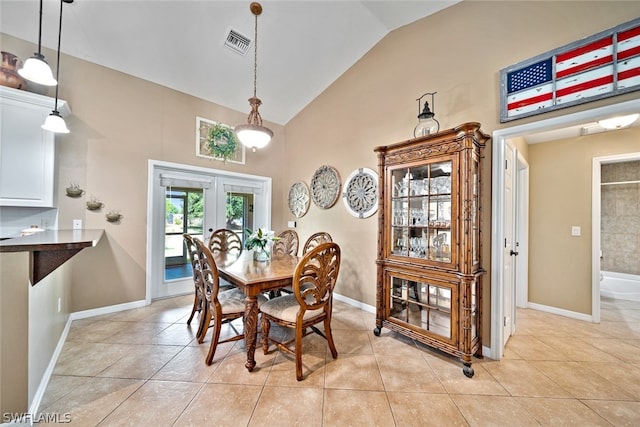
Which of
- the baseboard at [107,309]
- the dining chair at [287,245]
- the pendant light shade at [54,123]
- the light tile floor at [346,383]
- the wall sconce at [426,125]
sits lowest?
the light tile floor at [346,383]

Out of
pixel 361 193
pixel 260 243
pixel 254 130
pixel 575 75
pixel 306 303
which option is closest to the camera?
pixel 575 75

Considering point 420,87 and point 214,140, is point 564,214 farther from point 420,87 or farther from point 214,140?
point 214,140

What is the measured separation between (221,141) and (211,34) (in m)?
1.34

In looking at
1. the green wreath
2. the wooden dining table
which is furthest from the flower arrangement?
the green wreath

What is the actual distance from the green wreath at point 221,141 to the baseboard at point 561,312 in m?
5.09

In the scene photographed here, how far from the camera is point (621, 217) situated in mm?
4324

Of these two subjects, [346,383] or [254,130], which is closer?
[346,383]

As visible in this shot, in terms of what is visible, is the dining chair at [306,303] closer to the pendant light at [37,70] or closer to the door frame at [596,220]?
the pendant light at [37,70]

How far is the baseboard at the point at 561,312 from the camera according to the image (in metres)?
2.98

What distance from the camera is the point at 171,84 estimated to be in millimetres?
3383

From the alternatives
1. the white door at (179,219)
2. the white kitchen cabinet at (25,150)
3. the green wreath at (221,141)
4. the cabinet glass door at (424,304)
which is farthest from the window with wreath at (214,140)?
the cabinet glass door at (424,304)

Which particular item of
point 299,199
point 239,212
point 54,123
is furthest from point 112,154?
point 299,199

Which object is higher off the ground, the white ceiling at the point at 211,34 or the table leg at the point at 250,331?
the white ceiling at the point at 211,34

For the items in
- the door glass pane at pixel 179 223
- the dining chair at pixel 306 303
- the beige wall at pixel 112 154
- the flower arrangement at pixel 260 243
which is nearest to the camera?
the dining chair at pixel 306 303
